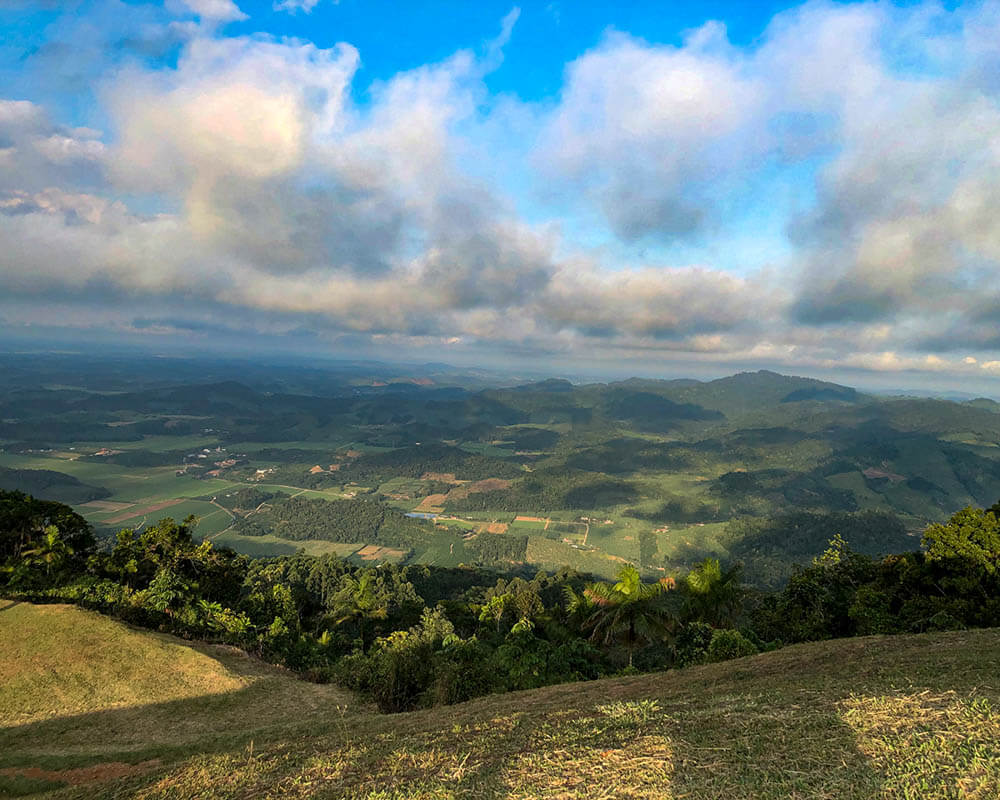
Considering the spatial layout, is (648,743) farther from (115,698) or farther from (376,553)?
(376,553)

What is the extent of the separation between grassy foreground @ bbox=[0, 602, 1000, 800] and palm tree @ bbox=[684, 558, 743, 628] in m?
12.8

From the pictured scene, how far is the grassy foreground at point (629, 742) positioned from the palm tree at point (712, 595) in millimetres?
12772

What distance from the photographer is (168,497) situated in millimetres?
182375

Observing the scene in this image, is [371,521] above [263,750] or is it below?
below

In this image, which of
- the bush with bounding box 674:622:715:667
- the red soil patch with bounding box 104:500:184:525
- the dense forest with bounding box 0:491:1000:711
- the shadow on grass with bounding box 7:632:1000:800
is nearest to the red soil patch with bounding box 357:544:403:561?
the red soil patch with bounding box 104:500:184:525

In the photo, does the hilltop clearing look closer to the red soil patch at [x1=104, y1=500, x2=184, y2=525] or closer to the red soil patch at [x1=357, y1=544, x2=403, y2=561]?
the red soil patch at [x1=357, y1=544, x2=403, y2=561]

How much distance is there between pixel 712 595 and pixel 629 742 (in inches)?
960

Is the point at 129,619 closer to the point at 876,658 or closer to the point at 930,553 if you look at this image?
the point at 876,658

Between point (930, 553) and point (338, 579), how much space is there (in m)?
75.7

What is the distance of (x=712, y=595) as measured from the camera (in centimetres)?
2888

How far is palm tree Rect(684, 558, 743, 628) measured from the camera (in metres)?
28.8

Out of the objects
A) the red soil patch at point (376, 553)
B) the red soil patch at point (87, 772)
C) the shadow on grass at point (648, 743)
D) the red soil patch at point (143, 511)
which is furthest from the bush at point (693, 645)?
the red soil patch at point (143, 511)

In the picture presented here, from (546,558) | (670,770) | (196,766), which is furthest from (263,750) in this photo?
(546,558)

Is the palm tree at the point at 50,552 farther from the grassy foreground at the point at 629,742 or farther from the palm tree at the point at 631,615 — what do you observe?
the palm tree at the point at 631,615
